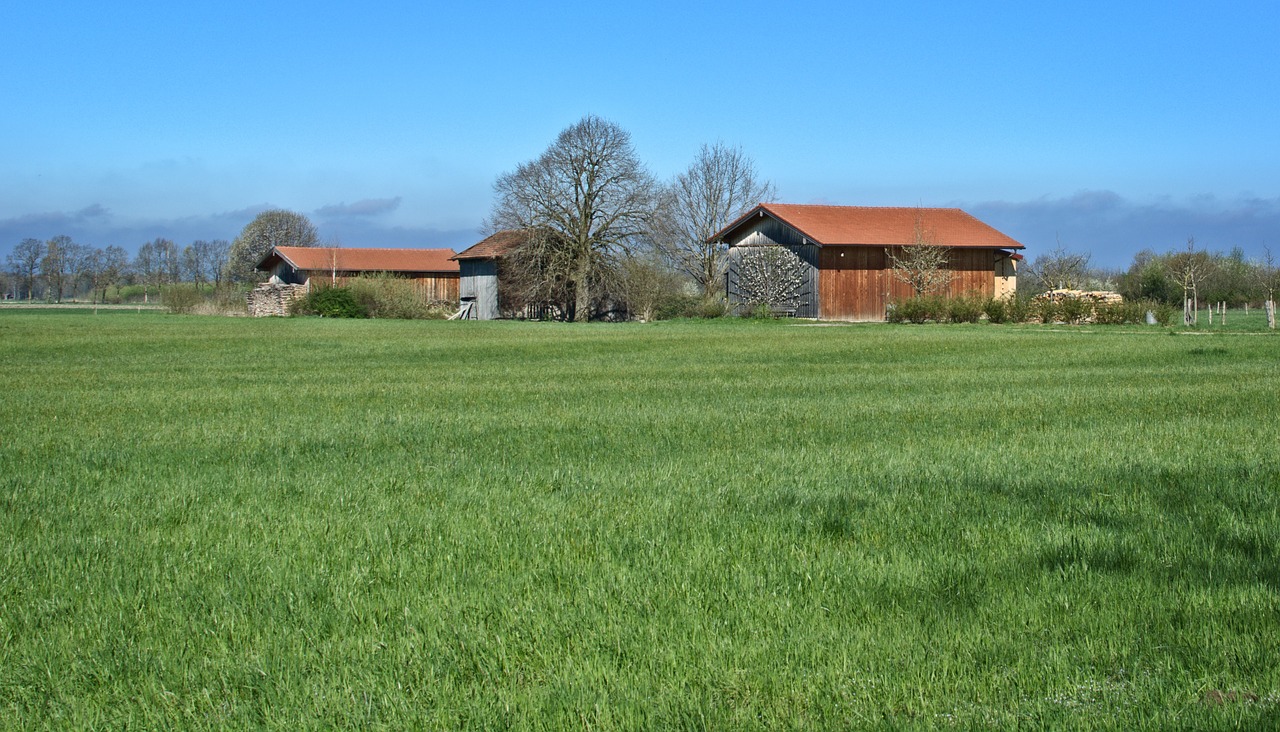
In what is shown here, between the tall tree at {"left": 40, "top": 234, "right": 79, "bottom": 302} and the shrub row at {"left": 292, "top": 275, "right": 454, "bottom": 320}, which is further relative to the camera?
the tall tree at {"left": 40, "top": 234, "right": 79, "bottom": 302}

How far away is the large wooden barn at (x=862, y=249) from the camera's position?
173 feet

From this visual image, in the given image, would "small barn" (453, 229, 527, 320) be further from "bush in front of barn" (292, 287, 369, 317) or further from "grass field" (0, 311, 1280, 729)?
"grass field" (0, 311, 1280, 729)

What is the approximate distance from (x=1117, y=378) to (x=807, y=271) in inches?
1476

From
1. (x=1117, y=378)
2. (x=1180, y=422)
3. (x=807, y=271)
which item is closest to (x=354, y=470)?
(x=1180, y=422)

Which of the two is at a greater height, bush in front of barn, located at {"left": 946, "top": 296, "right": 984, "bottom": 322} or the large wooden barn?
the large wooden barn

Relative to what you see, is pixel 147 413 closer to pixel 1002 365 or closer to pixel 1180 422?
pixel 1180 422

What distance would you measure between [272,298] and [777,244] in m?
38.9

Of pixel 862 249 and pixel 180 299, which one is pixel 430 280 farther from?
pixel 862 249

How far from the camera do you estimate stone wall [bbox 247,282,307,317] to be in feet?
241

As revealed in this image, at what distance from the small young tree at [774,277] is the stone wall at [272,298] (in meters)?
34.2

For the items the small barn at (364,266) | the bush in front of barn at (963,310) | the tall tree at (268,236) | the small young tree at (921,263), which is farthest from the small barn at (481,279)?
the tall tree at (268,236)

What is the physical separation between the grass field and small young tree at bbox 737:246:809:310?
43043mm

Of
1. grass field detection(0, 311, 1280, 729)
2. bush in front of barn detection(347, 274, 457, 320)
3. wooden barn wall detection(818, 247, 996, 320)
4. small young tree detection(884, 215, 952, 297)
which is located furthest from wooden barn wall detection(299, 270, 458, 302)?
grass field detection(0, 311, 1280, 729)

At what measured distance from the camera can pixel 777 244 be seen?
54.8 m
